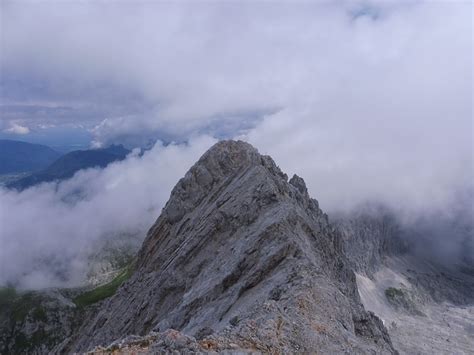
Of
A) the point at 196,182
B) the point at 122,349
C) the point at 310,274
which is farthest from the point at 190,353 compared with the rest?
the point at 196,182

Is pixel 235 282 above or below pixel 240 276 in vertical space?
below

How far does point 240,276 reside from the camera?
62719mm

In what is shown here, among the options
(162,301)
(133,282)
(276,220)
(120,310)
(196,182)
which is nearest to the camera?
(276,220)

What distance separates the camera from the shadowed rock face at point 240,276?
132 ft

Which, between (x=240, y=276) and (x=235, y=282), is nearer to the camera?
(x=235, y=282)

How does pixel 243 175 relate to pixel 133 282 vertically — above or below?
above

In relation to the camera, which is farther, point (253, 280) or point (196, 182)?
point (196, 182)

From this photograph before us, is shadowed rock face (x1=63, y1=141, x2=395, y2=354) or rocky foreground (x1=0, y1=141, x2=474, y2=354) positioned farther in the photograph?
shadowed rock face (x1=63, y1=141, x2=395, y2=354)

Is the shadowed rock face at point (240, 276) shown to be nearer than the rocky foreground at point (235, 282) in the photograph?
No

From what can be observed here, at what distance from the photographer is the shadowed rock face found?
40188 millimetres

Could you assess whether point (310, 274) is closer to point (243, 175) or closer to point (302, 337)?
point (302, 337)

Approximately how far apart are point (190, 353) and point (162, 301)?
49704mm

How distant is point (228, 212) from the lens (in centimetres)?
8200

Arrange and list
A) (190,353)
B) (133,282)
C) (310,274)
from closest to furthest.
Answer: (190,353) < (310,274) < (133,282)
